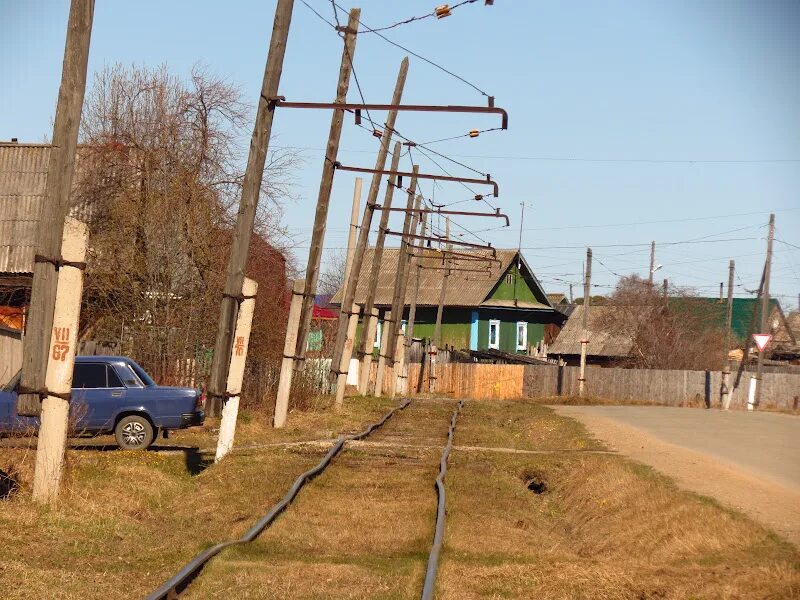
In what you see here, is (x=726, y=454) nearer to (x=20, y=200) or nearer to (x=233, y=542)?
(x=233, y=542)

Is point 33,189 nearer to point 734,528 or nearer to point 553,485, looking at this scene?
point 553,485

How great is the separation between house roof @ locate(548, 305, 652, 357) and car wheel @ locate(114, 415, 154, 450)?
2280 inches

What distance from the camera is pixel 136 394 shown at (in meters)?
20.3

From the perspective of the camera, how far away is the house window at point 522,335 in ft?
252

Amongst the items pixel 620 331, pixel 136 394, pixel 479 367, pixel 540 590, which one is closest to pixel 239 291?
pixel 136 394

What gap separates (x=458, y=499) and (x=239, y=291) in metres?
6.08

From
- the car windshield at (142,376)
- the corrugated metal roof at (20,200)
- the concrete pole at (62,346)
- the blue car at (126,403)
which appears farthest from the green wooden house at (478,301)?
the concrete pole at (62,346)

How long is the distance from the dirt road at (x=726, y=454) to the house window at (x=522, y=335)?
37298 mm

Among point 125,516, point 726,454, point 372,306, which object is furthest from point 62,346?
point 372,306

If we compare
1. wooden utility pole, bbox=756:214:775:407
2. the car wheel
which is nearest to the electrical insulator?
the car wheel

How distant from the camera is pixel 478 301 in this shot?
71125 mm

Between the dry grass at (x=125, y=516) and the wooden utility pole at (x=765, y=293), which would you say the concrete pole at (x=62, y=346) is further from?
the wooden utility pole at (x=765, y=293)

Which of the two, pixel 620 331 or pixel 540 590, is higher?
pixel 620 331

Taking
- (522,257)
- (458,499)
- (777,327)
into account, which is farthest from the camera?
(777,327)
